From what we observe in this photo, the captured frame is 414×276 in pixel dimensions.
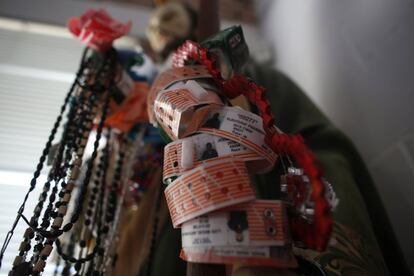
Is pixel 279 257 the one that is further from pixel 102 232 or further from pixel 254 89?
pixel 102 232

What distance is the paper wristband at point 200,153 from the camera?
36 cm

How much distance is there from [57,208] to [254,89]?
0.30 meters

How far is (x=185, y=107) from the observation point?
39cm

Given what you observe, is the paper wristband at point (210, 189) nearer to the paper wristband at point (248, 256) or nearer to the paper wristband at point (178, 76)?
the paper wristband at point (248, 256)

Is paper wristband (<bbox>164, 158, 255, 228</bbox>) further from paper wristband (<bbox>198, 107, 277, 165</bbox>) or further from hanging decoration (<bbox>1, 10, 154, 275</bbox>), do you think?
hanging decoration (<bbox>1, 10, 154, 275</bbox>)

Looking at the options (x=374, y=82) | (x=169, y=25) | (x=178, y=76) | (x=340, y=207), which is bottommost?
(x=340, y=207)

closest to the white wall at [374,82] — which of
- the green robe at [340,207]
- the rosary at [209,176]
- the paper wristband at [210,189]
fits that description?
the green robe at [340,207]

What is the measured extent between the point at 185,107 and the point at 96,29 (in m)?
0.30

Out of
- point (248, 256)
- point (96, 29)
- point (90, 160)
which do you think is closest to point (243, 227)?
point (248, 256)

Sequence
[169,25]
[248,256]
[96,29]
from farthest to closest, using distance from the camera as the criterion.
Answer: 1. [169,25]
2. [96,29]
3. [248,256]

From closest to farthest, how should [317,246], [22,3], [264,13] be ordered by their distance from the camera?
1. [317,246]
2. [22,3]
3. [264,13]

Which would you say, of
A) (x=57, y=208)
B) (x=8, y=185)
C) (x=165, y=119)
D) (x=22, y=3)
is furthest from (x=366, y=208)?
(x=22, y=3)

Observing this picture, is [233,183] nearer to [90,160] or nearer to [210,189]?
[210,189]

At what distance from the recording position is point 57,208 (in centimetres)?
42
